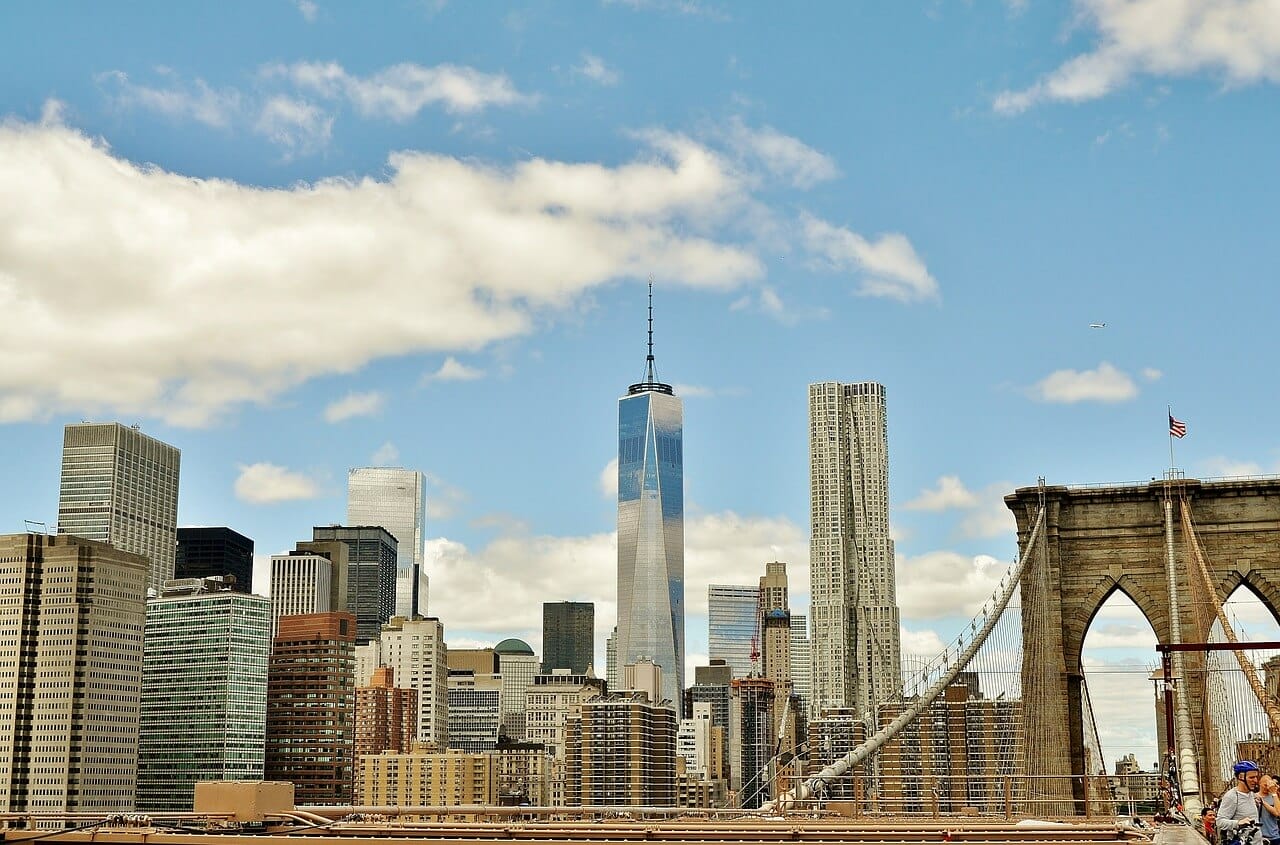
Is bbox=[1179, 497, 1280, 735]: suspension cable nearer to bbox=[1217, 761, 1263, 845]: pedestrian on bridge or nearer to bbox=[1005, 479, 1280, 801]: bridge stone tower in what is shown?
bbox=[1005, 479, 1280, 801]: bridge stone tower

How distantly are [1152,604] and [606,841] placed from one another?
3609 cm

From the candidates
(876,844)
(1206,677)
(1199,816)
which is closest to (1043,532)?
(1206,677)

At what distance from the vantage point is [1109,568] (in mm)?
57281

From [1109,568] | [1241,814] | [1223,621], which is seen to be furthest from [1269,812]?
[1109,568]

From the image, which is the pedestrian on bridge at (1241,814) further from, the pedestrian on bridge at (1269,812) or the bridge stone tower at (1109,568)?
the bridge stone tower at (1109,568)

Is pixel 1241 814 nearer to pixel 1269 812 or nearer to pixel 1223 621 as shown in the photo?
pixel 1269 812

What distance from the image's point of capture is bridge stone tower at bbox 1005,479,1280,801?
5534 centimetres

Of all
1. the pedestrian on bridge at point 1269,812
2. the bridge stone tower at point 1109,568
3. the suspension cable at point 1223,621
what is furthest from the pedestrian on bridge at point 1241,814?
the bridge stone tower at point 1109,568

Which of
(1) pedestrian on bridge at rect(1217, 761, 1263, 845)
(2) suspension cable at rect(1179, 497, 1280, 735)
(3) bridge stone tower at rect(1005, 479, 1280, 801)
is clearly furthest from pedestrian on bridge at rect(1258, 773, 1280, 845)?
(3) bridge stone tower at rect(1005, 479, 1280, 801)

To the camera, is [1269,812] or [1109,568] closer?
[1269,812]

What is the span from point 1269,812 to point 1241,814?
0.35m

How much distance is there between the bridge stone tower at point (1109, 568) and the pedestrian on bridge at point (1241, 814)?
36.5 m

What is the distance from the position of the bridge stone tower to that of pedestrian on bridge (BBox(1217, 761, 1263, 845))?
36.5 m

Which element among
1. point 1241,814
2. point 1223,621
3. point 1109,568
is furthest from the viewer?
point 1109,568
